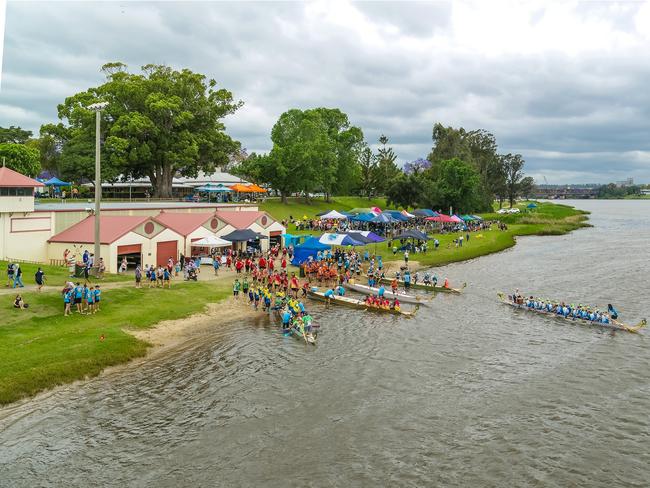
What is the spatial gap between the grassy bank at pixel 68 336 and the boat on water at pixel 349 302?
8.34 meters

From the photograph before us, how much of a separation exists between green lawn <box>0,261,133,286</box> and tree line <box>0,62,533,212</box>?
28.5 meters

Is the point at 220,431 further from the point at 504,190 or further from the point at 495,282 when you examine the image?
the point at 504,190

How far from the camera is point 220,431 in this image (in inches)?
738

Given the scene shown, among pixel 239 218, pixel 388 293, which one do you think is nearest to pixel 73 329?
pixel 388 293

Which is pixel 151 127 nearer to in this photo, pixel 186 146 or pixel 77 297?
pixel 186 146

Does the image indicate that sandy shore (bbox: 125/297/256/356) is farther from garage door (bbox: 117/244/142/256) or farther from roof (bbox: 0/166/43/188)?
roof (bbox: 0/166/43/188)

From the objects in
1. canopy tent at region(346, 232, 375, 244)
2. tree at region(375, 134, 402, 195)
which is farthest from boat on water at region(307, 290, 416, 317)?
tree at region(375, 134, 402, 195)

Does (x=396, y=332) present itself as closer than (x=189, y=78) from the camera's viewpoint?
Yes

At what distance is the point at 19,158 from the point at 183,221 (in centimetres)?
2825

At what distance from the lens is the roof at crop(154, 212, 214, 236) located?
46338 millimetres

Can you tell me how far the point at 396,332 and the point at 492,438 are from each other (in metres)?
12.7

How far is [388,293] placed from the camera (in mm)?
40406

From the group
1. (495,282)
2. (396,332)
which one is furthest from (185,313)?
(495,282)

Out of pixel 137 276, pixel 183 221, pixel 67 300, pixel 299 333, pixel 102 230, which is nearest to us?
pixel 67 300
